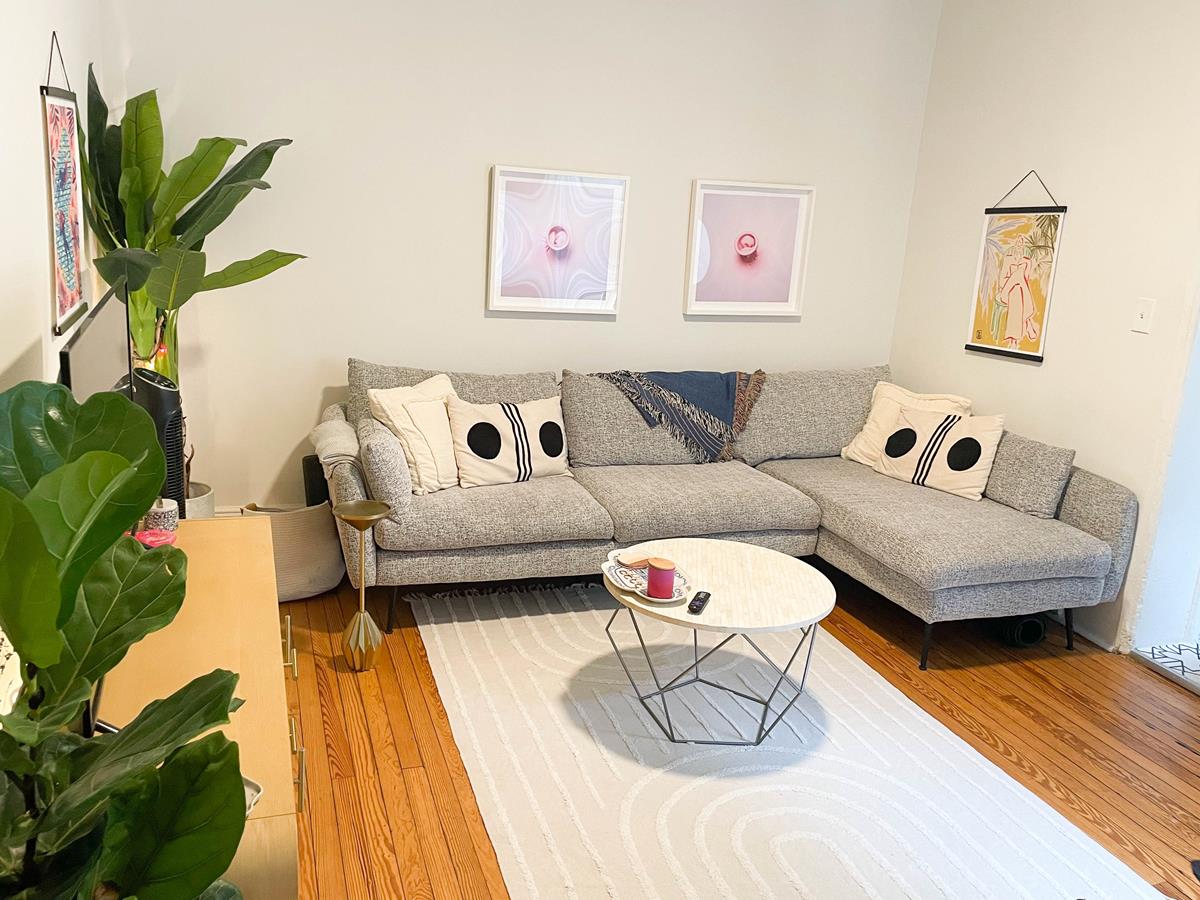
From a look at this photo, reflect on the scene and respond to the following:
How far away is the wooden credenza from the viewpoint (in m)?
1.27

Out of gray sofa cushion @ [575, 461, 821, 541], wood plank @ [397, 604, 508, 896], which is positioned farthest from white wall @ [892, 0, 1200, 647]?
wood plank @ [397, 604, 508, 896]

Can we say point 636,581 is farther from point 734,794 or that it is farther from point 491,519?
point 491,519

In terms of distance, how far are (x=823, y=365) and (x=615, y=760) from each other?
8.95 feet

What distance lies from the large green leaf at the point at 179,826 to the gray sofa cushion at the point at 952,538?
2956mm

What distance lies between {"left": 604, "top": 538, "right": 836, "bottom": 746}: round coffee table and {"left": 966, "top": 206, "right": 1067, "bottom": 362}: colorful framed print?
170cm

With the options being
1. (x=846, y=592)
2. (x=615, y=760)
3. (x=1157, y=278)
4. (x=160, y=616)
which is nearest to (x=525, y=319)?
(x=846, y=592)

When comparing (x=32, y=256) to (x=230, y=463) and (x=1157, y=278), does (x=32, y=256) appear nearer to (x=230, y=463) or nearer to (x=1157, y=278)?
(x=230, y=463)

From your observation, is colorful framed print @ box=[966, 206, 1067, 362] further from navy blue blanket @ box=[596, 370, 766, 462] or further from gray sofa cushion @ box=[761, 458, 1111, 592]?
navy blue blanket @ box=[596, 370, 766, 462]

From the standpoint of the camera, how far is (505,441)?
384 centimetres

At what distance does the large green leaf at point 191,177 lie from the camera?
3.28m

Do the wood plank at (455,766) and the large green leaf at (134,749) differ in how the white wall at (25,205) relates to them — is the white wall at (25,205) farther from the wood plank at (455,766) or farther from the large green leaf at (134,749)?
the wood plank at (455,766)

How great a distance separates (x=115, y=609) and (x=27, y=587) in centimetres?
20

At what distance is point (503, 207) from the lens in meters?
4.20

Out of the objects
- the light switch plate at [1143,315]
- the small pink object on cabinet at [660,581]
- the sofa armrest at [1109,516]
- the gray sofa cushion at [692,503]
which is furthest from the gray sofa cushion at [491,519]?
the light switch plate at [1143,315]
